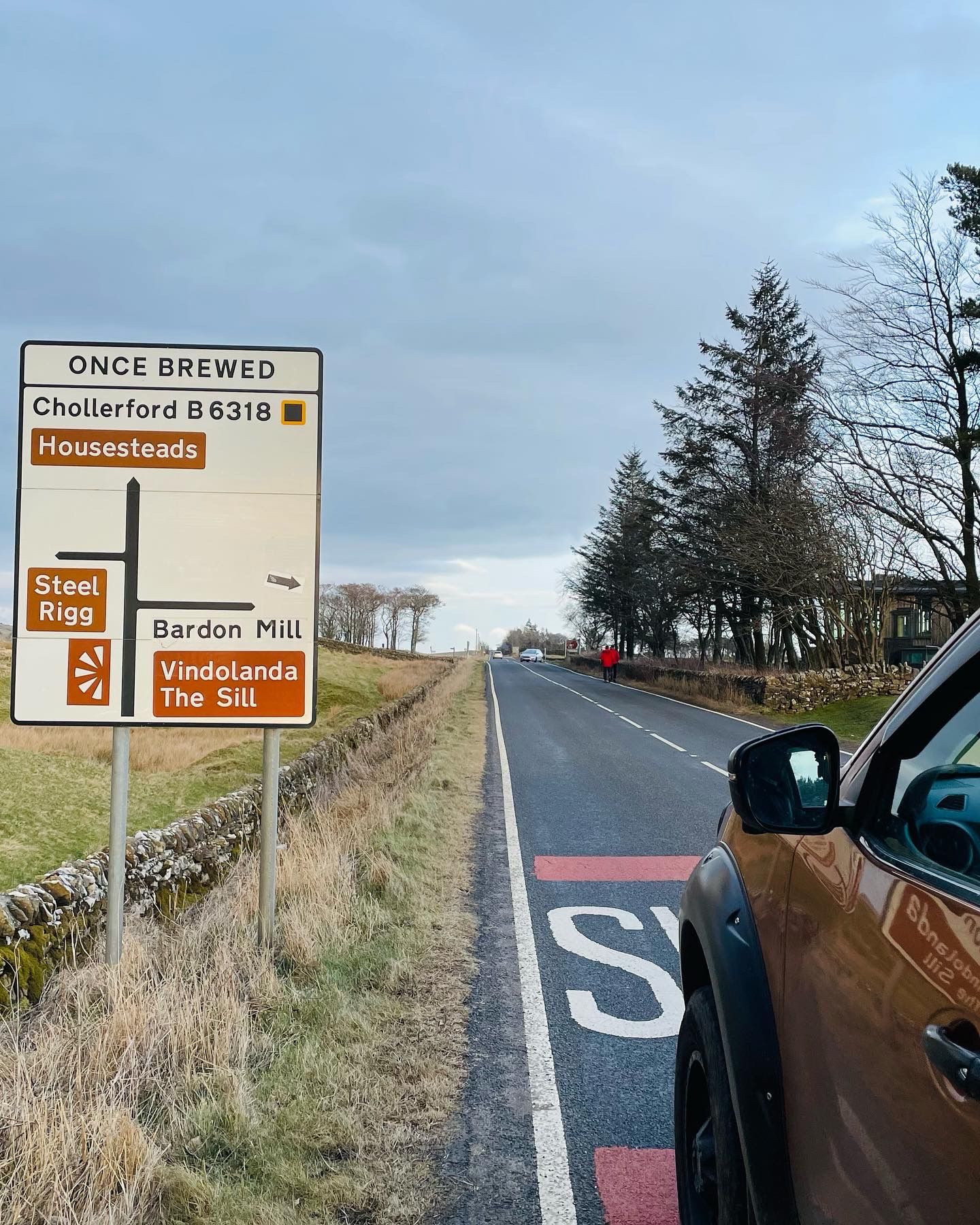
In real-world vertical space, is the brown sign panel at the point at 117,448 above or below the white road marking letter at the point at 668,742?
above

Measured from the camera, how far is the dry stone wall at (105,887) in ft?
17.3

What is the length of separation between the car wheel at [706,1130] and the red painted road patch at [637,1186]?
46cm

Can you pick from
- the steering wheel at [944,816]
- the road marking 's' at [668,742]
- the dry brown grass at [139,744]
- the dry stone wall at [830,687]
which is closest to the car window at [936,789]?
the steering wheel at [944,816]

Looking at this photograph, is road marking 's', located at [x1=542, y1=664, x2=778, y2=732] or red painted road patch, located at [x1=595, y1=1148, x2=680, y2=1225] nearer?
red painted road patch, located at [x1=595, y1=1148, x2=680, y2=1225]

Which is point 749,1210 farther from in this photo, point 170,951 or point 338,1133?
point 170,951

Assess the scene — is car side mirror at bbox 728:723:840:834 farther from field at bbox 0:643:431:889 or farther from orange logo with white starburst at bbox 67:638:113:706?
field at bbox 0:643:431:889

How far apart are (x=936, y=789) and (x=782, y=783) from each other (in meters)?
0.29

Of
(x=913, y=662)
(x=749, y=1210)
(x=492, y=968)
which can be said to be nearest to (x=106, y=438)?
(x=492, y=968)

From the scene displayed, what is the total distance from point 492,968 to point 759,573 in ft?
82.6

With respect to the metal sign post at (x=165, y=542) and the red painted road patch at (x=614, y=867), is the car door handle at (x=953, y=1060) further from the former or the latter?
the red painted road patch at (x=614, y=867)

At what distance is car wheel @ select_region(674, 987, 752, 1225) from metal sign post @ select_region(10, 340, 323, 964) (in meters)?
3.38

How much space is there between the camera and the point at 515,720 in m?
23.1

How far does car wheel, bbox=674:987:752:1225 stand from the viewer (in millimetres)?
2164

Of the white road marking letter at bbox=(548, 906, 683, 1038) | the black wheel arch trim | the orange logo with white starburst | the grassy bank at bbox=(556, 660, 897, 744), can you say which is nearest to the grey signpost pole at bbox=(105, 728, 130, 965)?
the orange logo with white starburst
